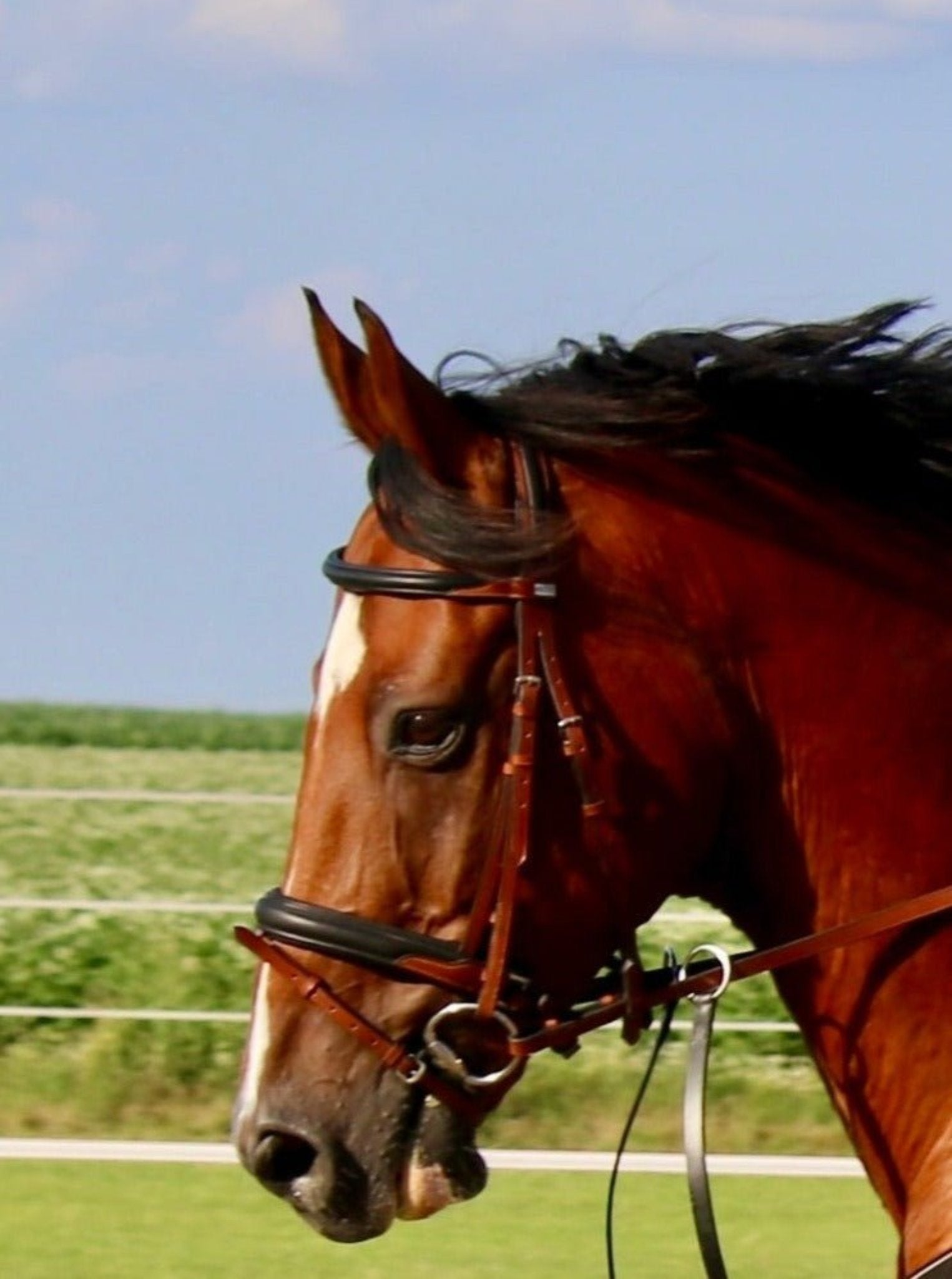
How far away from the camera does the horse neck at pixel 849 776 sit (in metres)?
2.83

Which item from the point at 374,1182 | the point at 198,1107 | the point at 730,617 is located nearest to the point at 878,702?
the point at 730,617

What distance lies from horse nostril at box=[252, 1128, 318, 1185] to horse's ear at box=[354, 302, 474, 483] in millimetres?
777

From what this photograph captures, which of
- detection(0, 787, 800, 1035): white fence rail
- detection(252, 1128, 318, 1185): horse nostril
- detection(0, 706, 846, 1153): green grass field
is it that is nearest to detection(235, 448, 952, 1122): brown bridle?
detection(252, 1128, 318, 1185): horse nostril

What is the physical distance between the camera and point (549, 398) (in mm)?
2887

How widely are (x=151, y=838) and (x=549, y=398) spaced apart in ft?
40.8

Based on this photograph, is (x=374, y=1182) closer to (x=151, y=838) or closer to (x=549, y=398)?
(x=549, y=398)

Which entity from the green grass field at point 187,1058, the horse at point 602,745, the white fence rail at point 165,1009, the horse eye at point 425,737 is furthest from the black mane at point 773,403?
the white fence rail at point 165,1009

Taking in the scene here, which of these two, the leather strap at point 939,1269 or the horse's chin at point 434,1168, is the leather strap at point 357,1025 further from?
the leather strap at point 939,1269

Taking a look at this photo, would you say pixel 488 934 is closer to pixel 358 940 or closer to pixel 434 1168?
pixel 358 940

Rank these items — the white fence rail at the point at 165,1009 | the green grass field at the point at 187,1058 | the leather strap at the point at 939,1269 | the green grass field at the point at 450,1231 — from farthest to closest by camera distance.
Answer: the white fence rail at the point at 165,1009 → the green grass field at the point at 187,1058 → the green grass field at the point at 450,1231 → the leather strap at the point at 939,1269

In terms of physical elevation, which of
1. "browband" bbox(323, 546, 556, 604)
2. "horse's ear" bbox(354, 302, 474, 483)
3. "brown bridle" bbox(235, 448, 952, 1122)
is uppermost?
"horse's ear" bbox(354, 302, 474, 483)

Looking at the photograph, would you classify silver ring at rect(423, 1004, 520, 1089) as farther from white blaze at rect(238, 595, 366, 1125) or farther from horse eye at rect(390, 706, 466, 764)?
horse eye at rect(390, 706, 466, 764)

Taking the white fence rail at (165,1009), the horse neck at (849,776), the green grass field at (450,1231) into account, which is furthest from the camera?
the white fence rail at (165,1009)

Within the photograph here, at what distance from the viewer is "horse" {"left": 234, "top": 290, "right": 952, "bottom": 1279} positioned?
274 centimetres
